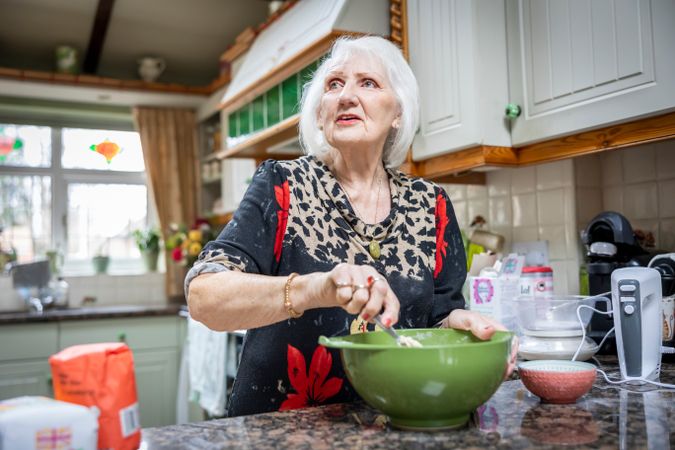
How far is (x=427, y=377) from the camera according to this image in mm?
758

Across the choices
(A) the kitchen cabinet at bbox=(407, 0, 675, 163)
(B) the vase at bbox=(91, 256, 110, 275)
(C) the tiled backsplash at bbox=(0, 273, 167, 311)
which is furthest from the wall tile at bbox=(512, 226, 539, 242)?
(B) the vase at bbox=(91, 256, 110, 275)

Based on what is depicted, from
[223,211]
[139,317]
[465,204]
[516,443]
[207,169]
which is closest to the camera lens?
[516,443]

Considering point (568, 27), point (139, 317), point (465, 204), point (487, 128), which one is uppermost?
point (568, 27)

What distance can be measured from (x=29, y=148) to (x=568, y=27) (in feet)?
12.2

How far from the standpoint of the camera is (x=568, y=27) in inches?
62.4

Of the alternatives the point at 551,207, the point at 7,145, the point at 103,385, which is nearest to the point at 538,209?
the point at 551,207

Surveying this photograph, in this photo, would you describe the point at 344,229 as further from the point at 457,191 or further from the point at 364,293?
the point at 457,191

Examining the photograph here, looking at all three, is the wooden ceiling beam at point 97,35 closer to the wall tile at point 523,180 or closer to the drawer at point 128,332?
the drawer at point 128,332

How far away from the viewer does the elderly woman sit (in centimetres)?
100

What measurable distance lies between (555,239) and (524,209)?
16cm

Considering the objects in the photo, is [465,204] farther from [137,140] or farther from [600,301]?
[137,140]

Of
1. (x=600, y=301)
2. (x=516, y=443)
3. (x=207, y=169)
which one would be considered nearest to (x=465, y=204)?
(x=600, y=301)

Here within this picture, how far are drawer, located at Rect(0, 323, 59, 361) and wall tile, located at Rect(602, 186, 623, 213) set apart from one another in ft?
8.98

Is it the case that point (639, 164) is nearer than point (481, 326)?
No
